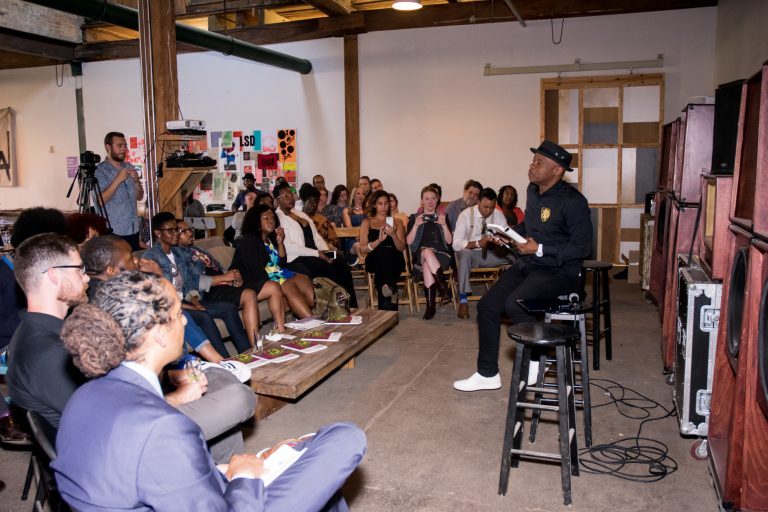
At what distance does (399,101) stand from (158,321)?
29.5 ft

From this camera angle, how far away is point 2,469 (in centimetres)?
327

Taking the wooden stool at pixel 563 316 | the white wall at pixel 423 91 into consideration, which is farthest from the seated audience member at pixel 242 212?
the wooden stool at pixel 563 316

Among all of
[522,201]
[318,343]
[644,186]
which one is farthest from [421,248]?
[644,186]

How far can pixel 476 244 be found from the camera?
6637 mm

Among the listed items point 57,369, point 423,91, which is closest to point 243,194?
point 423,91

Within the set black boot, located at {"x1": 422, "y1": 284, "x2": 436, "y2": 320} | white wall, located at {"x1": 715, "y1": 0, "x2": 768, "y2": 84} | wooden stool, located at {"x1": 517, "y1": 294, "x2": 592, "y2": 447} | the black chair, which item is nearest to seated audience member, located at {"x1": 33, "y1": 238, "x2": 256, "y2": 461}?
the black chair

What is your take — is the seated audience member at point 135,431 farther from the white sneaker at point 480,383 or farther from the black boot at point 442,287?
the black boot at point 442,287

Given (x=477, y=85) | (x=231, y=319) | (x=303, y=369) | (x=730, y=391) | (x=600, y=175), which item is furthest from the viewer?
(x=477, y=85)

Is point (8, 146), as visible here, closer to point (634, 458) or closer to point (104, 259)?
point (104, 259)

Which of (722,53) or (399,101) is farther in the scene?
(399,101)

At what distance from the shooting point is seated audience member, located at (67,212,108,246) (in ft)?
13.4

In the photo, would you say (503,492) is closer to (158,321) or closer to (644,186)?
(158,321)

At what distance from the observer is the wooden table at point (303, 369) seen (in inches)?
136

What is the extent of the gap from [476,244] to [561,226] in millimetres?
2695
